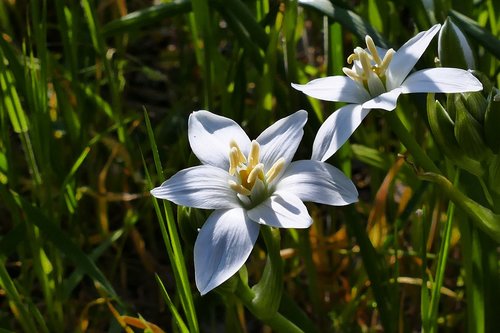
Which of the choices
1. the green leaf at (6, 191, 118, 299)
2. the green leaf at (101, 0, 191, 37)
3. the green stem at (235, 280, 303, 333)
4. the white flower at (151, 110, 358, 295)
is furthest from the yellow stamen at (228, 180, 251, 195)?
the green leaf at (101, 0, 191, 37)

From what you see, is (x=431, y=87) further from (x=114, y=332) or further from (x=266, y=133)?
(x=114, y=332)

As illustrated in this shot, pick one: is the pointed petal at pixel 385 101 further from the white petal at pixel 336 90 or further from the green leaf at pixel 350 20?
the green leaf at pixel 350 20

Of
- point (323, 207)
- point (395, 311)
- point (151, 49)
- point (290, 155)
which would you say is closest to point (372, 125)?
point (323, 207)

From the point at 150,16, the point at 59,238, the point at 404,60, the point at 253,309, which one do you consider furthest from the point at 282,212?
the point at 150,16

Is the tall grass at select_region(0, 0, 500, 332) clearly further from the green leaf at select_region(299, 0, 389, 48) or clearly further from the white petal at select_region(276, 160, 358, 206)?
the white petal at select_region(276, 160, 358, 206)

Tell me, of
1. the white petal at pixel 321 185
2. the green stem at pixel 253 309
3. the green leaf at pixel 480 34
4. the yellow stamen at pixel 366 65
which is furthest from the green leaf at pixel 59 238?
the green leaf at pixel 480 34

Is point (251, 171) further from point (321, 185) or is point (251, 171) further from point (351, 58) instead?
point (351, 58)
